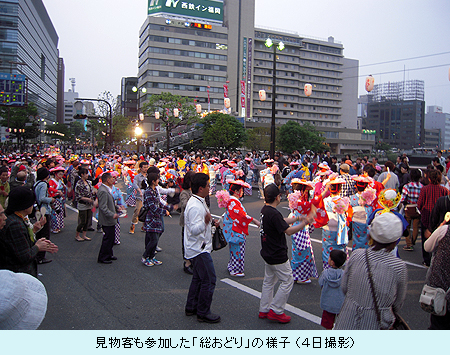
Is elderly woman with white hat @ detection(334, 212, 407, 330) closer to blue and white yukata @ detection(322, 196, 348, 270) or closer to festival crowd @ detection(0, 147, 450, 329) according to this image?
festival crowd @ detection(0, 147, 450, 329)

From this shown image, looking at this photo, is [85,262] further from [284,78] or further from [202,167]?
[284,78]

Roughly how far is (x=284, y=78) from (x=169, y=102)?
50.5 meters

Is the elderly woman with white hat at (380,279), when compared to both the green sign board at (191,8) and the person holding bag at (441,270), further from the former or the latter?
the green sign board at (191,8)

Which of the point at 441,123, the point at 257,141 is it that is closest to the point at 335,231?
the point at 257,141

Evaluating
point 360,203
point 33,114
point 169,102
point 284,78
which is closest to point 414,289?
point 360,203

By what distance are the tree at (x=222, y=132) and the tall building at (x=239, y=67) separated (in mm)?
17070

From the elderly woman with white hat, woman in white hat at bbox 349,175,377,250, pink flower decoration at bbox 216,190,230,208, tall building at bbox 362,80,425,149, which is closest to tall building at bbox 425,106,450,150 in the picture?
tall building at bbox 362,80,425,149

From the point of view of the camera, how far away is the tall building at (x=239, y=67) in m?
72.8

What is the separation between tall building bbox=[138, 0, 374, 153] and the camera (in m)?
72.8

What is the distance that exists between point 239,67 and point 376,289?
8300 centimetres

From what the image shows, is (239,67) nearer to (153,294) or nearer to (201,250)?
(153,294)

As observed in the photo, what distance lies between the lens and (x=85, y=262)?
6.96m

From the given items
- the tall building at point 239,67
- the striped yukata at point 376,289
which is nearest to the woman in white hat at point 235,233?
the striped yukata at point 376,289
